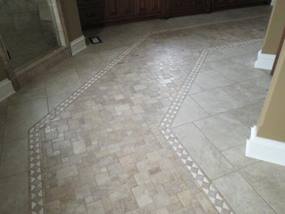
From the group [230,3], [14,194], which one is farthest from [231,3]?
[14,194]

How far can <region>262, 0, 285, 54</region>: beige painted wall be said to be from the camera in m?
2.24

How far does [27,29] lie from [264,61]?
269 cm

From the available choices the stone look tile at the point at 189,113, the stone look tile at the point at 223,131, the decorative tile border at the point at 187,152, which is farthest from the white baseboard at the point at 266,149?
the stone look tile at the point at 189,113

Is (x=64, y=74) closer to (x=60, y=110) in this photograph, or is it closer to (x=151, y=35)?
(x=60, y=110)

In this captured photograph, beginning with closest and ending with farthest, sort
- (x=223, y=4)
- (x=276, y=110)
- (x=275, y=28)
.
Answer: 1. (x=276, y=110)
2. (x=275, y=28)
3. (x=223, y=4)

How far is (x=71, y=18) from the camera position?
2854 millimetres

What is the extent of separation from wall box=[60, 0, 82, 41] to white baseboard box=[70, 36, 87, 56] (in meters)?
0.04

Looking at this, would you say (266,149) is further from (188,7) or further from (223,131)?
(188,7)

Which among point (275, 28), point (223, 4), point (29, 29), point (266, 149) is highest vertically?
point (275, 28)

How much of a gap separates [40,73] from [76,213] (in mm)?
1751

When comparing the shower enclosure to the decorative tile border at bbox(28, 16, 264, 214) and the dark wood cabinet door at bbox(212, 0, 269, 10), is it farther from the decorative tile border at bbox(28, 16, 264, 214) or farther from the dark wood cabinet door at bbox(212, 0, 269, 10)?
the dark wood cabinet door at bbox(212, 0, 269, 10)

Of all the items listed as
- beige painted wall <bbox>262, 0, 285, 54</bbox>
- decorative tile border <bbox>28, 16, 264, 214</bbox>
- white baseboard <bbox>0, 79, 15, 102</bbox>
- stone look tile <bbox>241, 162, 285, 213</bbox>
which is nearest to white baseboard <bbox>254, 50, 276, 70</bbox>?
beige painted wall <bbox>262, 0, 285, 54</bbox>

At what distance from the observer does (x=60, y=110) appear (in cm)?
211

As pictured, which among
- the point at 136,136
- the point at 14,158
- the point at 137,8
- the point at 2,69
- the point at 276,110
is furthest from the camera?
the point at 137,8
